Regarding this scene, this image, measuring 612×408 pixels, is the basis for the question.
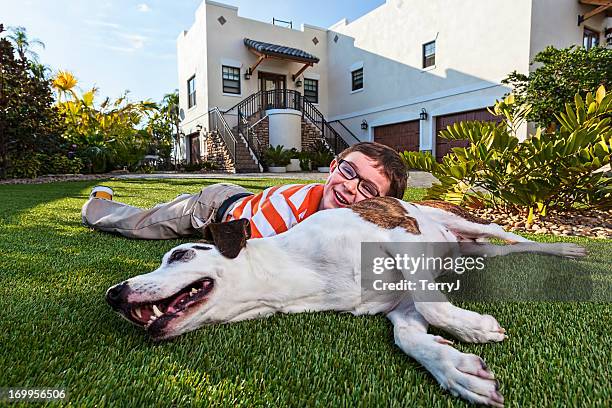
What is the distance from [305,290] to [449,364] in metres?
0.60

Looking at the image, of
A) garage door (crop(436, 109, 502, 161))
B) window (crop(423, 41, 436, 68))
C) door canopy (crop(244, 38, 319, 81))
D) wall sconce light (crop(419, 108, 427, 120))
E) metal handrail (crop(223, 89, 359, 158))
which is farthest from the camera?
metal handrail (crop(223, 89, 359, 158))

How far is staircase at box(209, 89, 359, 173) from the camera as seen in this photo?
1556 cm

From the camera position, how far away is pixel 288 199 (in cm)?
232

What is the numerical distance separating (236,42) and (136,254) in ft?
55.6

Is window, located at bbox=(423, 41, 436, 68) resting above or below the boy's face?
above

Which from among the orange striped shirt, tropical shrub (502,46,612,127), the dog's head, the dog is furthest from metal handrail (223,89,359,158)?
the dog's head

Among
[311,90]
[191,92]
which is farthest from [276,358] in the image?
[191,92]

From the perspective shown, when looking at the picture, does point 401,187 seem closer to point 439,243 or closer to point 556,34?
point 439,243

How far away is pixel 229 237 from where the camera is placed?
4.45ft

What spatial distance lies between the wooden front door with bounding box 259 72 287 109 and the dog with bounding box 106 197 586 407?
16.8 metres

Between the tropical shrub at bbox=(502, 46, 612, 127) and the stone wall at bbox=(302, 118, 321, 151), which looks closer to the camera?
the tropical shrub at bbox=(502, 46, 612, 127)

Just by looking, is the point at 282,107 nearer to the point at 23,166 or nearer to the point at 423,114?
the point at 423,114

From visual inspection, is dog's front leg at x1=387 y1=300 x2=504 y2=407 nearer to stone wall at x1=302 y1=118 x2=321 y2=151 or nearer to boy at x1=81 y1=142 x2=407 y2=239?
boy at x1=81 y1=142 x2=407 y2=239

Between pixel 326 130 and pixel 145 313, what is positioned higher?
pixel 326 130
